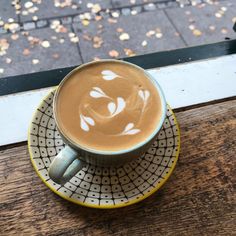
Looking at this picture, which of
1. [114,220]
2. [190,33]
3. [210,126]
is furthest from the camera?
[190,33]

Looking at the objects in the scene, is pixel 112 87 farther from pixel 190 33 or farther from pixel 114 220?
pixel 190 33

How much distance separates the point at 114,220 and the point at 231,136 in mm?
254

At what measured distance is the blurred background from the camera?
1.37 meters


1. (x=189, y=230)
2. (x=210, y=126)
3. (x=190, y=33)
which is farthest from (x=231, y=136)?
(x=190, y=33)

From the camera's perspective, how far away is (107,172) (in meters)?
0.55

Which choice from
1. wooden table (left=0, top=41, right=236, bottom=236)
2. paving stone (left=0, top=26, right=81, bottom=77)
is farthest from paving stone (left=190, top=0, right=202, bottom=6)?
wooden table (left=0, top=41, right=236, bottom=236)

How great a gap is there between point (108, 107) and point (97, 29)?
100 centimetres

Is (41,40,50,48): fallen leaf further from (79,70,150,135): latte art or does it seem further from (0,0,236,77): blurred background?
(79,70,150,135): latte art

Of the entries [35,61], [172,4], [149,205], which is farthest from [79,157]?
[172,4]

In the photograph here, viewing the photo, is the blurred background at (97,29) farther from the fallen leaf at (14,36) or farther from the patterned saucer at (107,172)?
the patterned saucer at (107,172)

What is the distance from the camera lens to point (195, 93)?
672mm

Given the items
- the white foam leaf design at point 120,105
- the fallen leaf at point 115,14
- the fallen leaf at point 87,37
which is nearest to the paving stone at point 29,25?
the fallen leaf at point 87,37

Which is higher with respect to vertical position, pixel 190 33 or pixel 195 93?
pixel 195 93

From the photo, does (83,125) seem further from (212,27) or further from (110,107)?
(212,27)
